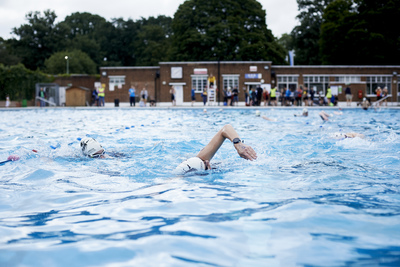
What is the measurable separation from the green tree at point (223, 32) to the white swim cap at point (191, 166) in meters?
40.3

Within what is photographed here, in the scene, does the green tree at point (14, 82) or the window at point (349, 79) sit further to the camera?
the window at point (349, 79)

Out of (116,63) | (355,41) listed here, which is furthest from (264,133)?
(116,63)

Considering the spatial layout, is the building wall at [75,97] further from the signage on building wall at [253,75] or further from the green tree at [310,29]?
the green tree at [310,29]

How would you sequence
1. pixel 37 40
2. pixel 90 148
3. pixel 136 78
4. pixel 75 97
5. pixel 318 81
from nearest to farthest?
A: 1. pixel 90 148
2. pixel 75 97
3. pixel 136 78
4. pixel 318 81
5. pixel 37 40

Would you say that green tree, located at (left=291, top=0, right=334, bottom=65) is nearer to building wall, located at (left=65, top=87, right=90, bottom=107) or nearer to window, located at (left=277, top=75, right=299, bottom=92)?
window, located at (left=277, top=75, right=299, bottom=92)

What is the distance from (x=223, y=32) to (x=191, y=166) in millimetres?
42672

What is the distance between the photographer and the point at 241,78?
37.7 m

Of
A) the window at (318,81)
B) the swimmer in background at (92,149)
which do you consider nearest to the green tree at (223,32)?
the window at (318,81)

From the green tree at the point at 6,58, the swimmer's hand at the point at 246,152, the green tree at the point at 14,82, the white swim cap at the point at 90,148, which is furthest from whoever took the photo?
the green tree at the point at 6,58

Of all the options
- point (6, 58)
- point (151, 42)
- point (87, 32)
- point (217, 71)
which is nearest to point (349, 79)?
point (217, 71)

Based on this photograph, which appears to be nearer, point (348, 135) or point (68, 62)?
point (348, 135)

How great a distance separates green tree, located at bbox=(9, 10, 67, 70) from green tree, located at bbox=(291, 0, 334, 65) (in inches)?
1426

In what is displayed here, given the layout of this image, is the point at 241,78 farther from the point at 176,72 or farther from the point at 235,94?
the point at 235,94

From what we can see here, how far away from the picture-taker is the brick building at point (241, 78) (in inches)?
1478
